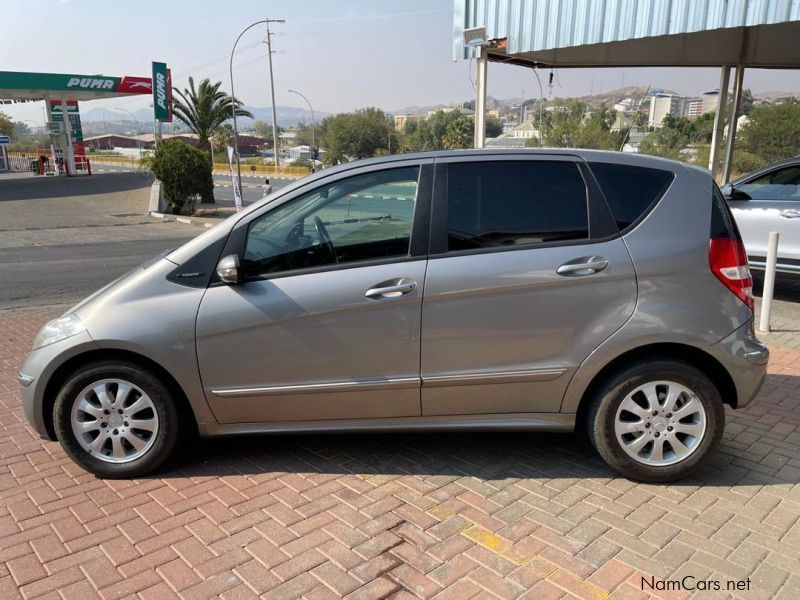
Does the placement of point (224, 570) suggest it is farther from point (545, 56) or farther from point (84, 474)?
point (545, 56)

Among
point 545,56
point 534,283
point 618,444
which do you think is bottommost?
point 618,444

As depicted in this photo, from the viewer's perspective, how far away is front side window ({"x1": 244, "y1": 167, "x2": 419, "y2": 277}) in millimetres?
3412

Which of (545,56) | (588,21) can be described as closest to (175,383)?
(588,21)

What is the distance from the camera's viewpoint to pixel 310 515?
3.17m

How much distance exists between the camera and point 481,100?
33.9 feet

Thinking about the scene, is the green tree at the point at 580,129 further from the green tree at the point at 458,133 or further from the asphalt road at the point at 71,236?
the asphalt road at the point at 71,236

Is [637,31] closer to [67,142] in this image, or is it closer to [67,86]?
[67,86]

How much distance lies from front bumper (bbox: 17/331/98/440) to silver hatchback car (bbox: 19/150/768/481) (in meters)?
0.01

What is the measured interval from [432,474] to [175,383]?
1.53 metres

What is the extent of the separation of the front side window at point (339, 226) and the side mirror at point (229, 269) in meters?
0.10

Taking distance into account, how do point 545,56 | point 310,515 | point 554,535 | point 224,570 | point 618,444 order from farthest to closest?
point 545,56 → point 618,444 → point 310,515 → point 554,535 → point 224,570

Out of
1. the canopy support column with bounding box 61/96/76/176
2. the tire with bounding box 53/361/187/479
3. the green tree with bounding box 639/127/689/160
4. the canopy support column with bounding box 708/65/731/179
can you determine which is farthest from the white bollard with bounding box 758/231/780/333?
the canopy support column with bounding box 61/96/76/176

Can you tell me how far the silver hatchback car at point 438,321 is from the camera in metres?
3.30

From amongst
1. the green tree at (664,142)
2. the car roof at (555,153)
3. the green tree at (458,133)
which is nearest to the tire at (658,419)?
the car roof at (555,153)
